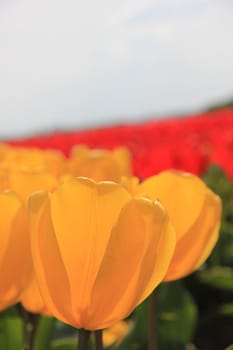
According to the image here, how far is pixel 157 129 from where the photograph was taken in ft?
17.9

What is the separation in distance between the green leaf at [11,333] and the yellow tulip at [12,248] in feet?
1.16

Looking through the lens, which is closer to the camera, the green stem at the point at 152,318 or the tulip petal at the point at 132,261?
the tulip petal at the point at 132,261

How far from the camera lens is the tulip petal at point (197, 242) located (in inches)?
31.6

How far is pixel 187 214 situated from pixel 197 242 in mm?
29

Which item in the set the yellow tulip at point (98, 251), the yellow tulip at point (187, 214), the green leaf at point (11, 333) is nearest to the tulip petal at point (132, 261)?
the yellow tulip at point (98, 251)

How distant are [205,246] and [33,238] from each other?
21 centimetres

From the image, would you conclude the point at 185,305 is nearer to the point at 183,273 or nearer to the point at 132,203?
the point at 183,273

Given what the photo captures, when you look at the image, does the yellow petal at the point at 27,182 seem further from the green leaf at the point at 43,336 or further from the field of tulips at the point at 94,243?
the green leaf at the point at 43,336

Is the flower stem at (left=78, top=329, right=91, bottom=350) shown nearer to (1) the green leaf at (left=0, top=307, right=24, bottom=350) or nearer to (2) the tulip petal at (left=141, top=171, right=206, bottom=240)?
(2) the tulip petal at (left=141, top=171, right=206, bottom=240)

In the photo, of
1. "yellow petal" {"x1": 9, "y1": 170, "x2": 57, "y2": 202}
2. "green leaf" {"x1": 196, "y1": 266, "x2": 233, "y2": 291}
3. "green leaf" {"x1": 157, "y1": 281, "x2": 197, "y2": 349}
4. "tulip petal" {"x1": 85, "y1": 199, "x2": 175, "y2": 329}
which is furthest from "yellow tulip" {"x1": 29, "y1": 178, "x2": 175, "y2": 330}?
"green leaf" {"x1": 196, "y1": 266, "x2": 233, "y2": 291}

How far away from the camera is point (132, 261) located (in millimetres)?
681

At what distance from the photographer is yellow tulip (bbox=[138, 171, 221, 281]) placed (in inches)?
31.6

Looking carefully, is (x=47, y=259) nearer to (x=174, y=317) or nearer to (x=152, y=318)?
(x=152, y=318)

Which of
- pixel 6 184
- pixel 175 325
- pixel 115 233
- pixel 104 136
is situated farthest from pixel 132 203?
pixel 104 136
